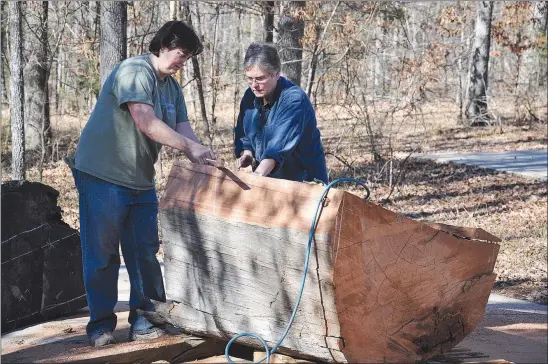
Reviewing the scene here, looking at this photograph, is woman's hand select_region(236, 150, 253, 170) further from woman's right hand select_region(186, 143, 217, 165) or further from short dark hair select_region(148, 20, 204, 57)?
short dark hair select_region(148, 20, 204, 57)

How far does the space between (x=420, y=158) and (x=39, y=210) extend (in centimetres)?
1174

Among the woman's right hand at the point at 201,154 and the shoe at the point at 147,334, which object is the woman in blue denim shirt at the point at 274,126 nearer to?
the woman's right hand at the point at 201,154

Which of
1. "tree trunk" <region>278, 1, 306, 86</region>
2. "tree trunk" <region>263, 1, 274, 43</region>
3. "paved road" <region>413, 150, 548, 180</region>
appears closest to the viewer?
"tree trunk" <region>278, 1, 306, 86</region>

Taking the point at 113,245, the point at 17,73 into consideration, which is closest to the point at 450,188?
the point at 17,73

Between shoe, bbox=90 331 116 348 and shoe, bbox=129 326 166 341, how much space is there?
0.37 feet

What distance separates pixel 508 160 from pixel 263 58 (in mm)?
12521

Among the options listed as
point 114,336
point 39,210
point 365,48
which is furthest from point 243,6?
point 114,336

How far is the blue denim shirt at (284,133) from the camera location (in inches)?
169

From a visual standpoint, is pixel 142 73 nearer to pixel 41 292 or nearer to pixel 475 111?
pixel 41 292

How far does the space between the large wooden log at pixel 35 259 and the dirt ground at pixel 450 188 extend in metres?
3.07

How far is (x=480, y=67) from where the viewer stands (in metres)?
21.4

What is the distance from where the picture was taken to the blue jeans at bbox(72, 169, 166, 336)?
4172 millimetres

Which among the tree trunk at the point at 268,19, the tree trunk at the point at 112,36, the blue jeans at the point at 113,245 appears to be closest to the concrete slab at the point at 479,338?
the blue jeans at the point at 113,245

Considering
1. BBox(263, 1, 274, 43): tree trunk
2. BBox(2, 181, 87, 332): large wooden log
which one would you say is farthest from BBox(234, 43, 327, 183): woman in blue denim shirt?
BBox(263, 1, 274, 43): tree trunk
